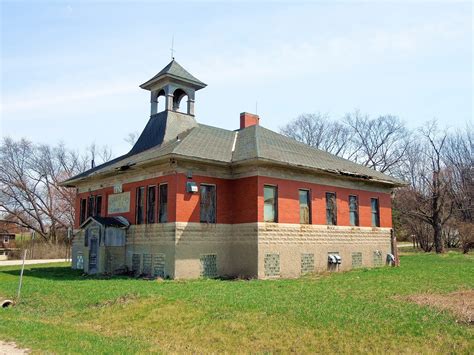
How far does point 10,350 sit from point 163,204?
488 inches

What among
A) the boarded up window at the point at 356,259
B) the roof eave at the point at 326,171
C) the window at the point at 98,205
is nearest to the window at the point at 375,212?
the roof eave at the point at 326,171

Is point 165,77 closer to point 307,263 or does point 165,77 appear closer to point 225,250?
point 225,250

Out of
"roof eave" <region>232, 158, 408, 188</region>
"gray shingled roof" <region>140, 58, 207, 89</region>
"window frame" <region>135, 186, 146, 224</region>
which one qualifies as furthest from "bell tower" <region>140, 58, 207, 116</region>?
"roof eave" <region>232, 158, 408, 188</region>

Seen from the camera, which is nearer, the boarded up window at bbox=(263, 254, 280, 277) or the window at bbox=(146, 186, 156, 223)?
the boarded up window at bbox=(263, 254, 280, 277)

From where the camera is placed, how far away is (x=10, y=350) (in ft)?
27.6

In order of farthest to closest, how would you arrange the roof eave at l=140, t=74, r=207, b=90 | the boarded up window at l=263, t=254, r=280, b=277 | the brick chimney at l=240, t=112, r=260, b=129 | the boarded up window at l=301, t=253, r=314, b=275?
the brick chimney at l=240, t=112, r=260, b=129 < the roof eave at l=140, t=74, r=207, b=90 < the boarded up window at l=301, t=253, r=314, b=275 < the boarded up window at l=263, t=254, r=280, b=277

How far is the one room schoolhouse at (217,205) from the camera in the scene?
65.5 ft

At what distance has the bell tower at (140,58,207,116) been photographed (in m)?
24.8

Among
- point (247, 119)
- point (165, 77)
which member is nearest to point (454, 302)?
point (247, 119)

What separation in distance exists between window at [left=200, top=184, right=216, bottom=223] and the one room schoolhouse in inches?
2.1

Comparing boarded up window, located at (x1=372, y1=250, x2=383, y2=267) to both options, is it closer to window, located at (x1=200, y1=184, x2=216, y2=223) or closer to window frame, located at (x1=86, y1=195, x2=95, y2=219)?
window, located at (x1=200, y1=184, x2=216, y2=223)

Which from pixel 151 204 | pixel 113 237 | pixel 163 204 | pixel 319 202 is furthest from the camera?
pixel 319 202

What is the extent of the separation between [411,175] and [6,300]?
50.8m

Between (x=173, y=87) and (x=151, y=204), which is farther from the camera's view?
(x=173, y=87)
